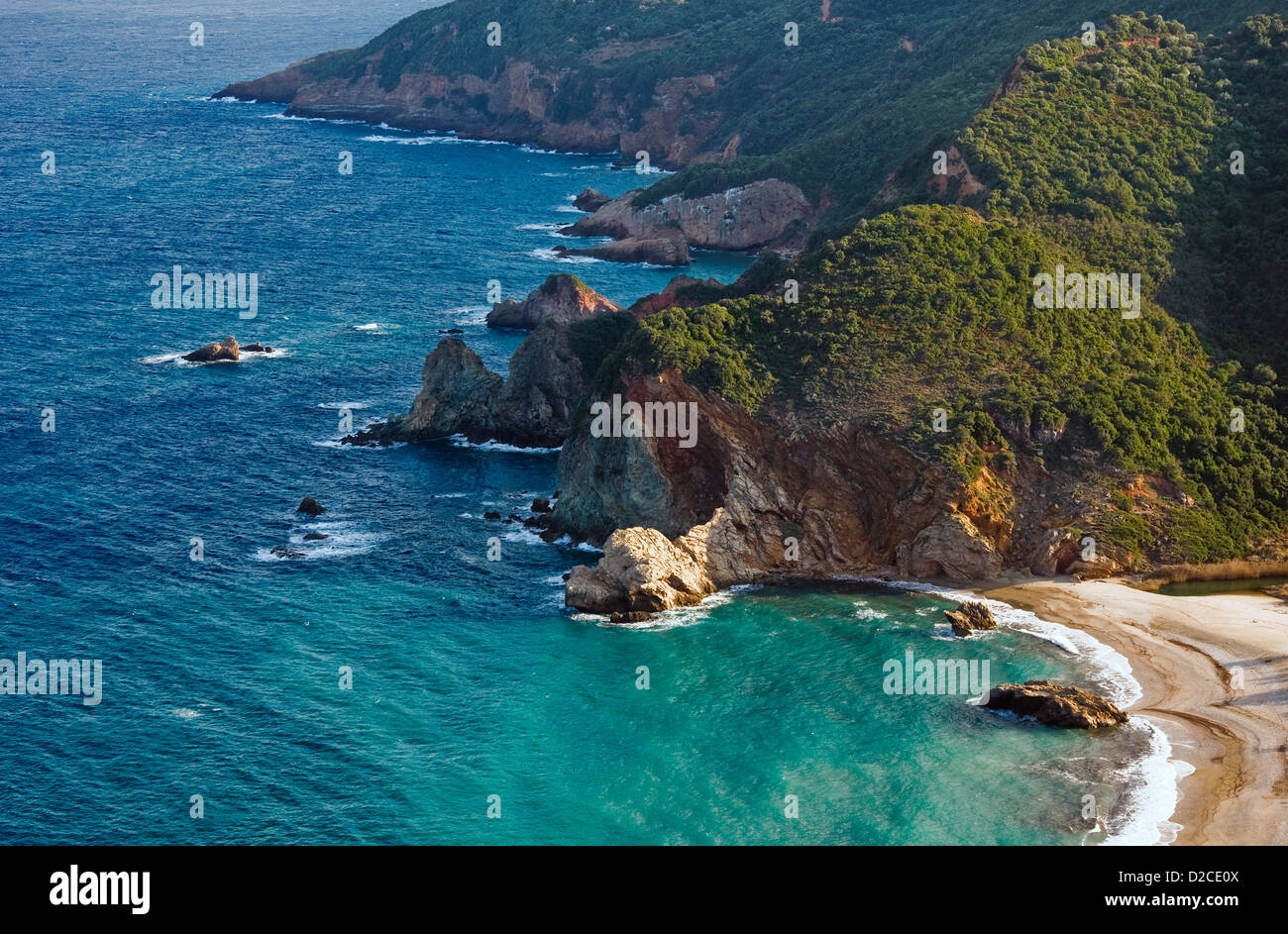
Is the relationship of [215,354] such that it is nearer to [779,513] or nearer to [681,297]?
[681,297]

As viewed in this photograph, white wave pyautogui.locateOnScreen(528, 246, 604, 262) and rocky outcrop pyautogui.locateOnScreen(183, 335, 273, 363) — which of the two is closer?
rocky outcrop pyautogui.locateOnScreen(183, 335, 273, 363)

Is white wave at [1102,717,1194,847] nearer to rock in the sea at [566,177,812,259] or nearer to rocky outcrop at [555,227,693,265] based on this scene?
rocky outcrop at [555,227,693,265]

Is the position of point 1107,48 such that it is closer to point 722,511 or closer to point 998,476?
point 998,476

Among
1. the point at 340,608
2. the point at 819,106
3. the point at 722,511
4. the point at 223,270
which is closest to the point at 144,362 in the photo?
the point at 223,270

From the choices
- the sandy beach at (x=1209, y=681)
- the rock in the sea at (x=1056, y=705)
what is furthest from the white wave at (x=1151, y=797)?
the rock in the sea at (x=1056, y=705)
